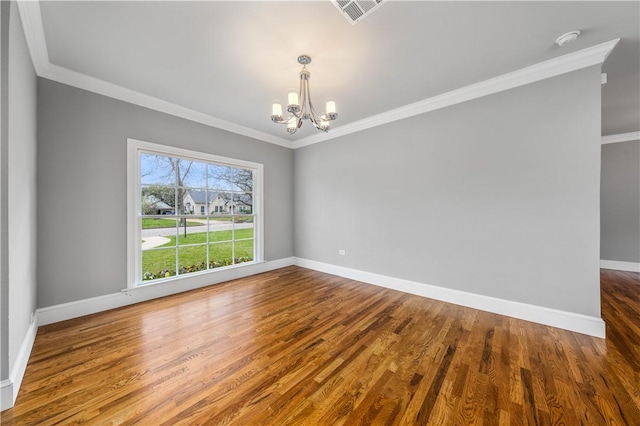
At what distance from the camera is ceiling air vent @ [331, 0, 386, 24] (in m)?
1.71


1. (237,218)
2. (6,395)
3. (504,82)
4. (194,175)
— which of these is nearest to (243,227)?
(237,218)

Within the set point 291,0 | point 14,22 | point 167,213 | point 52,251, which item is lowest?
point 52,251

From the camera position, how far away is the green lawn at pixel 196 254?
3377mm

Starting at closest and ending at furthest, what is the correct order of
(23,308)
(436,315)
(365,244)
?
1. (23,308)
2. (436,315)
3. (365,244)

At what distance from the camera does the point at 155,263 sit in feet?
11.1

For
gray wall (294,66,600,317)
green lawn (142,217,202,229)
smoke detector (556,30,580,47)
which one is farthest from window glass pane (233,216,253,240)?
smoke detector (556,30,580,47)

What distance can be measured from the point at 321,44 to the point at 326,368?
2.87 metres

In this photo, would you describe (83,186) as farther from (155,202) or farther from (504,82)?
(504,82)

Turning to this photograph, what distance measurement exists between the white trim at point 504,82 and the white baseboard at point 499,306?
2.57m

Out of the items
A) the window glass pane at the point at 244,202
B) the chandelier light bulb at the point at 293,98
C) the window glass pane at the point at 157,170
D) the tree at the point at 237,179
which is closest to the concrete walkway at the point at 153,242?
the window glass pane at the point at 157,170

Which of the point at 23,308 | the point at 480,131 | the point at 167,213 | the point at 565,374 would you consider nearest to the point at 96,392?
the point at 23,308

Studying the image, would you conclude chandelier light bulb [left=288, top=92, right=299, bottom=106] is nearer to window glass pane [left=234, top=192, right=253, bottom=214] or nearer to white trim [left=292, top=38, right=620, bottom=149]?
white trim [left=292, top=38, right=620, bottom=149]

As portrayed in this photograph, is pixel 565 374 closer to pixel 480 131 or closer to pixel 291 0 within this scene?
pixel 480 131

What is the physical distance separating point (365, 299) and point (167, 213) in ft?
10.5
